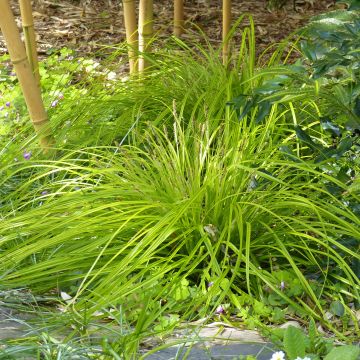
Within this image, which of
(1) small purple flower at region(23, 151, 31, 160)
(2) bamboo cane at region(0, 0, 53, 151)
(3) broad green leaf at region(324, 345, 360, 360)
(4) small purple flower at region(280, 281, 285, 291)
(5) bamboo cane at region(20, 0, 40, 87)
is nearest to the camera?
(3) broad green leaf at region(324, 345, 360, 360)

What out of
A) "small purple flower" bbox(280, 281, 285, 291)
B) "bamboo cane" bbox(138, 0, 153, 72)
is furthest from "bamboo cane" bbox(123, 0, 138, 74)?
"small purple flower" bbox(280, 281, 285, 291)

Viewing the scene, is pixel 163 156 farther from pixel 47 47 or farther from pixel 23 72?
pixel 47 47

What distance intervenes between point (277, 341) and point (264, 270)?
0.37m

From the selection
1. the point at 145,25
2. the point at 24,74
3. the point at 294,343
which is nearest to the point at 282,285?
the point at 294,343

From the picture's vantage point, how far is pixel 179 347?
2.13m

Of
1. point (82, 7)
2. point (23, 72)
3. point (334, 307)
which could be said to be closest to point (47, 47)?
point (82, 7)

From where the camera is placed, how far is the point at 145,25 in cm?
391

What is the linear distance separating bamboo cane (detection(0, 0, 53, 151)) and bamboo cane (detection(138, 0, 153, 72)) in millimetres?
694

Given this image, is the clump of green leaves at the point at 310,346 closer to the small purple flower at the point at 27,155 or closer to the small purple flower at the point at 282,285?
the small purple flower at the point at 282,285

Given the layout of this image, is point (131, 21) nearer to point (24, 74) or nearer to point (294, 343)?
point (24, 74)

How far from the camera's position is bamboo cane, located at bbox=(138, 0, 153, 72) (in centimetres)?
389

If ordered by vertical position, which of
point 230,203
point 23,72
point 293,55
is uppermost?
point 23,72

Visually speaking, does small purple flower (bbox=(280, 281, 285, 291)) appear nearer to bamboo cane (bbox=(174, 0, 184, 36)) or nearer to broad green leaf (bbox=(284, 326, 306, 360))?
broad green leaf (bbox=(284, 326, 306, 360))

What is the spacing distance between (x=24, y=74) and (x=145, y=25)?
2.90ft
